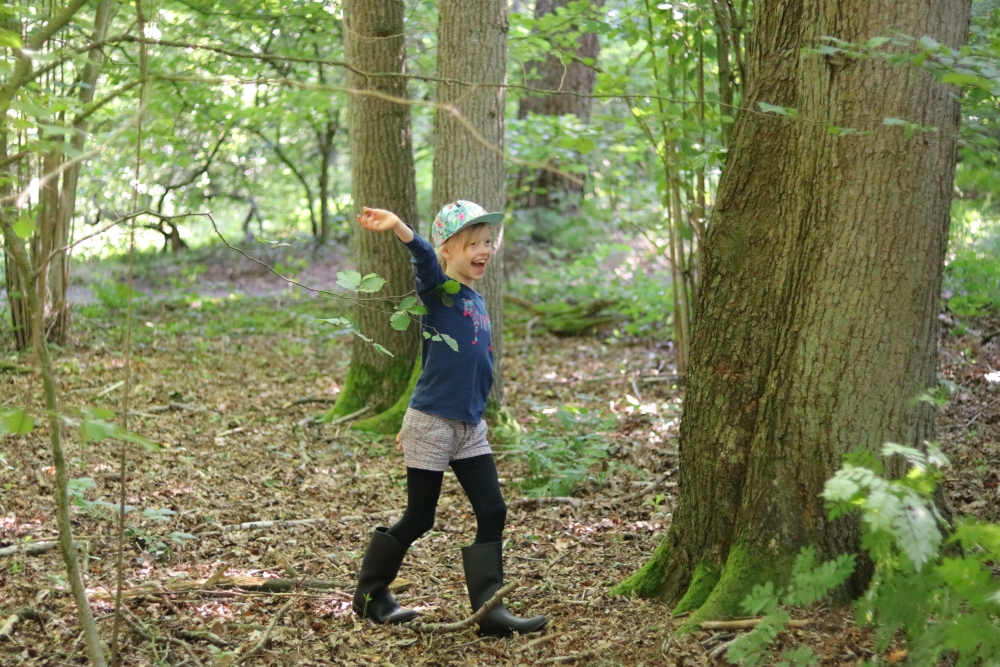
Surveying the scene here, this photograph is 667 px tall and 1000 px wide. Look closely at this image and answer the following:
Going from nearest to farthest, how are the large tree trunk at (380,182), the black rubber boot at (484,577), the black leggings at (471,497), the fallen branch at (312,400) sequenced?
the black rubber boot at (484,577), the black leggings at (471,497), the large tree trunk at (380,182), the fallen branch at (312,400)

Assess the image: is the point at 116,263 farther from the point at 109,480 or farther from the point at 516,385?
the point at 109,480

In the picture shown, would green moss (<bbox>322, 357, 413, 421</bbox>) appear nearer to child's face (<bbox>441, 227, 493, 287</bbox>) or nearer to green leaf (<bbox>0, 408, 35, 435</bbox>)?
child's face (<bbox>441, 227, 493, 287</bbox>)

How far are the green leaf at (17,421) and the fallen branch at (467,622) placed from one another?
1.89 meters

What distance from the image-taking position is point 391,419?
21.4ft

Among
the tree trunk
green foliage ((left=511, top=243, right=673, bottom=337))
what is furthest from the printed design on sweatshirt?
the tree trunk

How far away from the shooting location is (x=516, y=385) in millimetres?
7938

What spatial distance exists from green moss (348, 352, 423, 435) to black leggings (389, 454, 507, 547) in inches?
116

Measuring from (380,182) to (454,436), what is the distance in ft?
12.4

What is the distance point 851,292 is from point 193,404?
5.70m

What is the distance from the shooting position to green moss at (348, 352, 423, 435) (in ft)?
21.2

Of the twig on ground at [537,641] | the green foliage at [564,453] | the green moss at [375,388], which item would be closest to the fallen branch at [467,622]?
the twig on ground at [537,641]

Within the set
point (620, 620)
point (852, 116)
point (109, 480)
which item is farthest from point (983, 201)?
point (109, 480)

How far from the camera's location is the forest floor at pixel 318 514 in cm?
316

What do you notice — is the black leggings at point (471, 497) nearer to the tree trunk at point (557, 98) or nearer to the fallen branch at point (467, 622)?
the fallen branch at point (467, 622)
